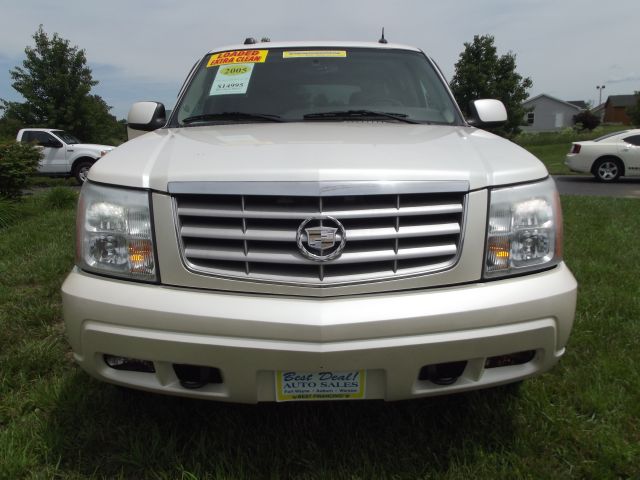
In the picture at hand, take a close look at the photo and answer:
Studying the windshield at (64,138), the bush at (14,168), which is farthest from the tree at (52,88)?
the bush at (14,168)

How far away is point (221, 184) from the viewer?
1729 mm

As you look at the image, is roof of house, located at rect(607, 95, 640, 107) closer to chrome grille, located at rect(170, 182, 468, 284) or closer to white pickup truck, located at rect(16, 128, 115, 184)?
white pickup truck, located at rect(16, 128, 115, 184)

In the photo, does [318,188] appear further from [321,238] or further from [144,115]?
[144,115]

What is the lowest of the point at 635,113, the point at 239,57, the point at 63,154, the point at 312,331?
the point at 63,154

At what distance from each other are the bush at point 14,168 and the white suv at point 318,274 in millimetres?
6636

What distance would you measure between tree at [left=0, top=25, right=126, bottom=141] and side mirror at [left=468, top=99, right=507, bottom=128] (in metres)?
20.1

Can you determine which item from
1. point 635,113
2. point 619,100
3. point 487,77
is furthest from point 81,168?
point 619,100

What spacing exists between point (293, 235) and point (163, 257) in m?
0.45

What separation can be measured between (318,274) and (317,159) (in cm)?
40

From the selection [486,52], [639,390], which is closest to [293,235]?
[639,390]

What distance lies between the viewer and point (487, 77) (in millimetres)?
29016

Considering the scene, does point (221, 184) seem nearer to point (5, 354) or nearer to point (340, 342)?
point (340, 342)

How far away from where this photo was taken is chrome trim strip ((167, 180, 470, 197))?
66.5 inches

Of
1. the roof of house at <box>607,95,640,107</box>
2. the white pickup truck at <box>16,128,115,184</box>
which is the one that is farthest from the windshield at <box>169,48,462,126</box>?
the roof of house at <box>607,95,640,107</box>
